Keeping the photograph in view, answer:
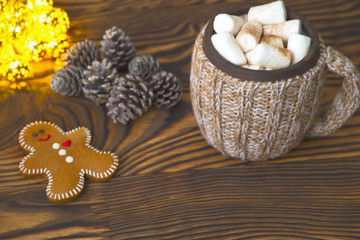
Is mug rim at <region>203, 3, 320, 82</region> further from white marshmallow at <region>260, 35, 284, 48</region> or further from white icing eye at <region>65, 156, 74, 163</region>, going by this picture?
white icing eye at <region>65, 156, 74, 163</region>

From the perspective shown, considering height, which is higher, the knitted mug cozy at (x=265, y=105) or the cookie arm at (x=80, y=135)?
the knitted mug cozy at (x=265, y=105)

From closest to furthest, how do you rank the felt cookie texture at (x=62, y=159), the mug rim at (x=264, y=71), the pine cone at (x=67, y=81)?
the mug rim at (x=264, y=71), the felt cookie texture at (x=62, y=159), the pine cone at (x=67, y=81)

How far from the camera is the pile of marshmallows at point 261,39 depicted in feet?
2.31

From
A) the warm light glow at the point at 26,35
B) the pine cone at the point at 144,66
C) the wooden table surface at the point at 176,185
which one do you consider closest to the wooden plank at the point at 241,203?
the wooden table surface at the point at 176,185

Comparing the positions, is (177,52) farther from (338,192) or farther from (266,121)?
A: (338,192)

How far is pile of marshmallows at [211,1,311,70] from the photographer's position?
0.70 meters

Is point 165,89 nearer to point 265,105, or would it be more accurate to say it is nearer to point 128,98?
point 128,98

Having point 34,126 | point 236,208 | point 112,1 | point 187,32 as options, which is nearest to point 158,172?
point 236,208

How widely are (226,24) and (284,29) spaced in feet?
0.33

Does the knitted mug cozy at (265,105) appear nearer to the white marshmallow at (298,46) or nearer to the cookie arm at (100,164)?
the white marshmallow at (298,46)

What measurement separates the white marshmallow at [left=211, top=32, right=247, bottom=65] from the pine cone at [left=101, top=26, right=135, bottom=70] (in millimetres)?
296

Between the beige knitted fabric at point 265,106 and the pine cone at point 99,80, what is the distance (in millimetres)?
199

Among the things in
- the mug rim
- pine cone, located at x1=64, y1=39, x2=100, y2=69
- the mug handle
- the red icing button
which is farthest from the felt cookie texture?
the mug handle

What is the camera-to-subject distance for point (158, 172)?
0.85 metres
